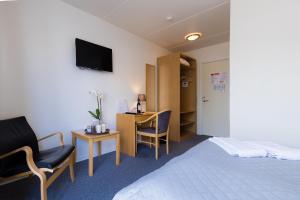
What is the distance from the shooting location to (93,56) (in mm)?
2594

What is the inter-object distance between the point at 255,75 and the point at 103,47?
7.80 ft

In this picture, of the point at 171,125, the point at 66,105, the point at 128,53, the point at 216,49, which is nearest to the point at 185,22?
the point at 128,53

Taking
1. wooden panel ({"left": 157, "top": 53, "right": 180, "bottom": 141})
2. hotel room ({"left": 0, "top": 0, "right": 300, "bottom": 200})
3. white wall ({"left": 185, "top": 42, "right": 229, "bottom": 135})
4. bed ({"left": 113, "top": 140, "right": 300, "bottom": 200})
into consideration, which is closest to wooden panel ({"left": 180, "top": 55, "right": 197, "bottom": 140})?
white wall ({"left": 185, "top": 42, "right": 229, "bottom": 135})

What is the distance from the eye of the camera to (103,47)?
277 cm

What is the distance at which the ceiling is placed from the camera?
2320 mm

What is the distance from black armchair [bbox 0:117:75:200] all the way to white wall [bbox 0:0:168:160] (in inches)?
12.7

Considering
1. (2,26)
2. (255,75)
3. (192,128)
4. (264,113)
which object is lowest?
(192,128)

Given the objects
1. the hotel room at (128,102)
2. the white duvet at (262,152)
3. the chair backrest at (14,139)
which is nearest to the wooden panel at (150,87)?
the hotel room at (128,102)

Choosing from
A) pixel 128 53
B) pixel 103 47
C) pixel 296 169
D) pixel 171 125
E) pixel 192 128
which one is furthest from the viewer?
pixel 192 128

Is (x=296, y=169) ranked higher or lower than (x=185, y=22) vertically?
lower

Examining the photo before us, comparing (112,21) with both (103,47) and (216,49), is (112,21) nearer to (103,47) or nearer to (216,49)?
(103,47)

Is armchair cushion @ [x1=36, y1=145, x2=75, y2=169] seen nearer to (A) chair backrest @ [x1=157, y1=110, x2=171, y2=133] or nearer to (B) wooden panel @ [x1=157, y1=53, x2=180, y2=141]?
(A) chair backrest @ [x1=157, y1=110, x2=171, y2=133]

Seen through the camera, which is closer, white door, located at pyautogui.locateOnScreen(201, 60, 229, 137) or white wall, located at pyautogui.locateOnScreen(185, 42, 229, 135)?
white door, located at pyautogui.locateOnScreen(201, 60, 229, 137)

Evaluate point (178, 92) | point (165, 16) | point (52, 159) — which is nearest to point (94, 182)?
point (52, 159)
